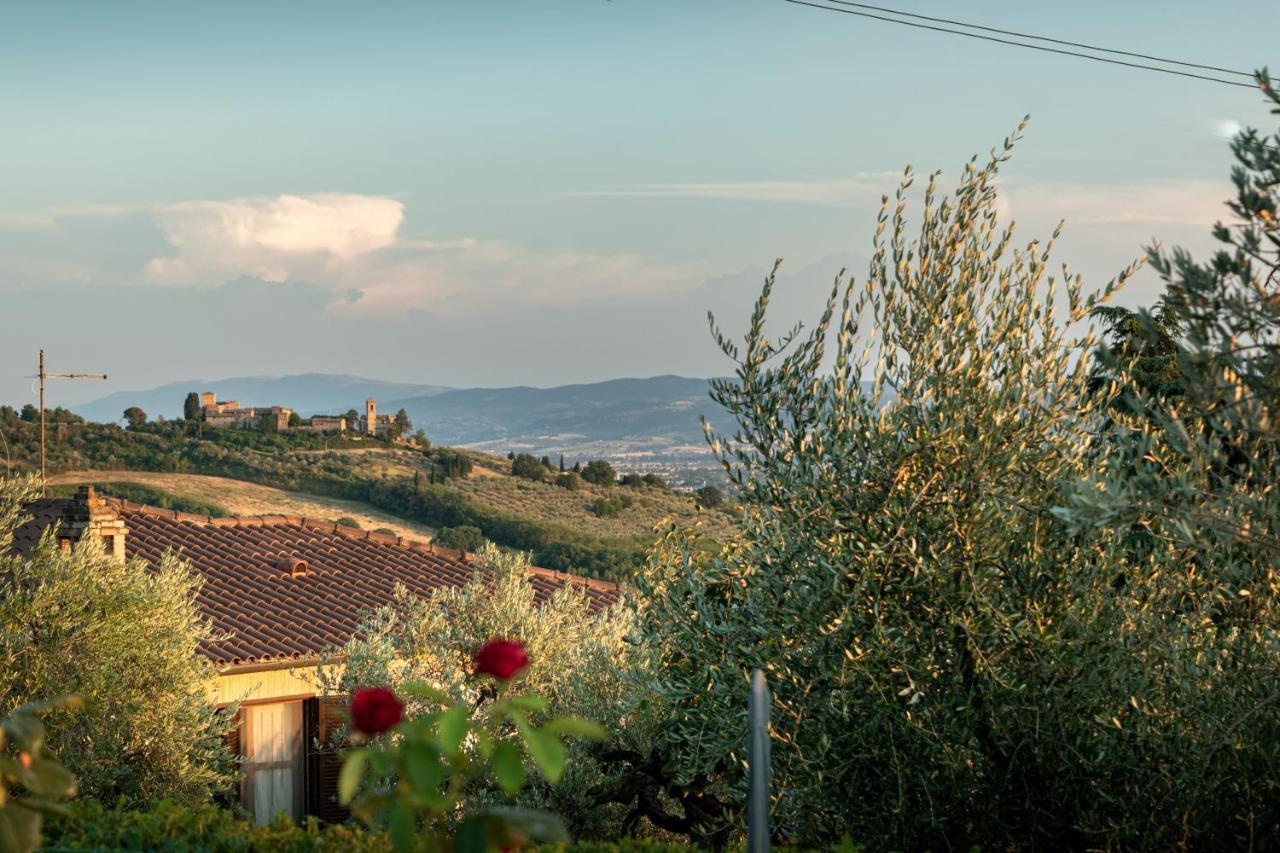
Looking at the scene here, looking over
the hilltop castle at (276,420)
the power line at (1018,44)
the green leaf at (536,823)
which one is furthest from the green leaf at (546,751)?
the hilltop castle at (276,420)

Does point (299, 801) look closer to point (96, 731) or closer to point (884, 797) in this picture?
point (96, 731)

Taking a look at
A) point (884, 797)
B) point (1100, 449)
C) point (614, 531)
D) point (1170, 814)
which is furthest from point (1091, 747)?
point (614, 531)

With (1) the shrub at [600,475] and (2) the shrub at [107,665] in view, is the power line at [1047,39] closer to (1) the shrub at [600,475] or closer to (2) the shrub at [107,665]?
(2) the shrub at [107,665]

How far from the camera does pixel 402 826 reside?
365cm

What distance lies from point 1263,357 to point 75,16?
36086mm

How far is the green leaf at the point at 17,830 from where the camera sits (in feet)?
12.3

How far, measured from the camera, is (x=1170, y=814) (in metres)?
6.51

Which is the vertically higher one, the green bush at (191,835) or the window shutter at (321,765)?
the green bush at (191,835)

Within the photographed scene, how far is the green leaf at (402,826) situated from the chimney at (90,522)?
16.4 metres

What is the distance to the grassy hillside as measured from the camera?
50.2m

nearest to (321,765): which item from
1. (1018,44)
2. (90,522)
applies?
(90,522)

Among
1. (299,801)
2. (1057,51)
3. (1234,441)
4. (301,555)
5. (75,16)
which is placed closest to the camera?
(1234,441)

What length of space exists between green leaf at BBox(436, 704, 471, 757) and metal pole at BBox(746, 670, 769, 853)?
5.31 ft

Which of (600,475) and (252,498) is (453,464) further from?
(252,498)
